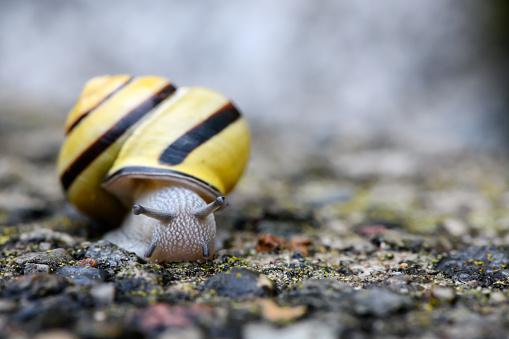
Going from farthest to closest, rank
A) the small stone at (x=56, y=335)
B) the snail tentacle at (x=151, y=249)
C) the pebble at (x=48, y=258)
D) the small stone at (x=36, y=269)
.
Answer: the snail tentacle at (x=151, y=249)
the pebble at (x=48, y=258)
the small stone at (x=36, y=269)
the small stone at (x=56, y=335)

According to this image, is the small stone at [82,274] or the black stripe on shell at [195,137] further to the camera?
the black stripe on shell at [195,137]

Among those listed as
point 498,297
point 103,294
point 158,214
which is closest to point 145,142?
point 158,214

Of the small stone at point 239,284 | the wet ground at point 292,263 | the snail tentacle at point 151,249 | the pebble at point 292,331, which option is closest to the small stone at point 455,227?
the wet ground at point 292,263

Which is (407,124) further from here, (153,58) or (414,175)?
(153,58)

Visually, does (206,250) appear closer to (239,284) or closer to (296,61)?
(239,284)

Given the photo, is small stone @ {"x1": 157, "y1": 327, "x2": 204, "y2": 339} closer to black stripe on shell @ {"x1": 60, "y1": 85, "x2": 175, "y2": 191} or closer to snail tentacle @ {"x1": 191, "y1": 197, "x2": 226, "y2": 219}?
snail tentacle @ {"x1": 191, "y1": 197, "x2": 226, "y2": 219}

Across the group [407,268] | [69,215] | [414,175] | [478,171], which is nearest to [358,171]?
[414,175]

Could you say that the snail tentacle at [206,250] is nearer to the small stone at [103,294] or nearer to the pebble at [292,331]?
the small stone at [103,294]
